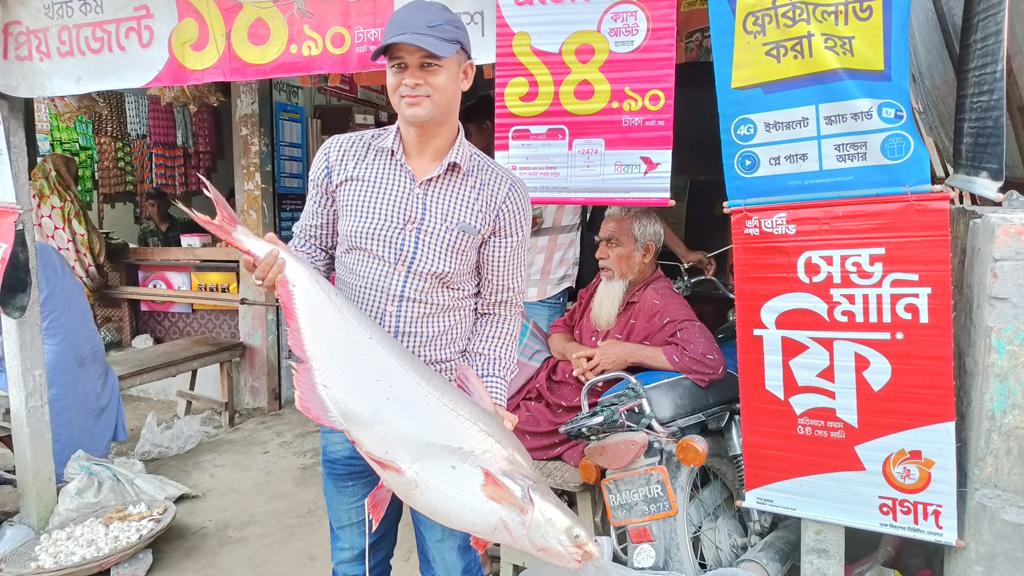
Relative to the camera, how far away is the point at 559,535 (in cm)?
138

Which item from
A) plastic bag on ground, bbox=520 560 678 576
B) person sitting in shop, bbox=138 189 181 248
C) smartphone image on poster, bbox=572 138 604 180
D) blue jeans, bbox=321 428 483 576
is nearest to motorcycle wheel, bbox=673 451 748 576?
plastic bag on ground, bbox=520 560 678 576

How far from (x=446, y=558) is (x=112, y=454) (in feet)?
12.5

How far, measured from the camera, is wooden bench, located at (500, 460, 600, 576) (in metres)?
2.79

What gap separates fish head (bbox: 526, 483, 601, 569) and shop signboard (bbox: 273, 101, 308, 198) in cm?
481

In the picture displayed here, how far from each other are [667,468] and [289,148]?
14.8ft

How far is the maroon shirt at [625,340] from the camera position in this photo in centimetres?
A: 277

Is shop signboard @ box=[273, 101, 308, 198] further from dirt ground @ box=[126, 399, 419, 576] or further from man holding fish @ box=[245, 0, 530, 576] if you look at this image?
man holding fish @ box=[245, 0, 530, 576]

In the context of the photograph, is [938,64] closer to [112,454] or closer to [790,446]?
[790,446]

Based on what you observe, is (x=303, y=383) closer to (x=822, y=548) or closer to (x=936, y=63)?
(x=822, y=548)

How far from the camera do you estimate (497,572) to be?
10.5ft

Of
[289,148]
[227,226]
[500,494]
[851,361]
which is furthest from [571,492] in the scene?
[289,148]

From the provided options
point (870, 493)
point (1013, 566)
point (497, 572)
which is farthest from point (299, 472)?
point (1013, 566)

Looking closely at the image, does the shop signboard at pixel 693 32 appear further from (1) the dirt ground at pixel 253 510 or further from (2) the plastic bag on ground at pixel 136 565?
(2) the plastic bag on ground at pixel 136 565

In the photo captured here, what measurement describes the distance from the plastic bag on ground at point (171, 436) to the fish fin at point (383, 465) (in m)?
3.91
